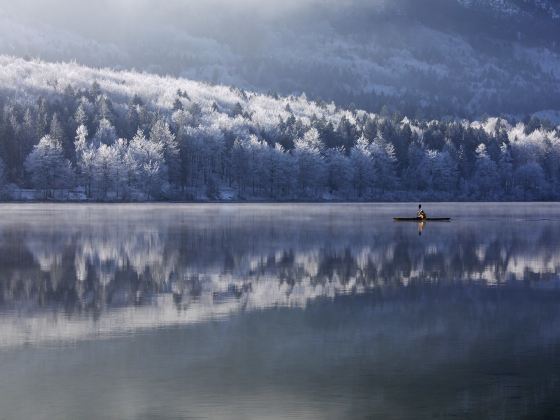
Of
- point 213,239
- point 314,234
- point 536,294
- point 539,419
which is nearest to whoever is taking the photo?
point 539,419

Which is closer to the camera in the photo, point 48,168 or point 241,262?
point 241,262

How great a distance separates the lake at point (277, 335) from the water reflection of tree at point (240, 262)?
218mm

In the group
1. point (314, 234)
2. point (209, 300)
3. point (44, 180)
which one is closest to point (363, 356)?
point (209, 300)

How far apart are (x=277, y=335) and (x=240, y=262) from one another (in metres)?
23.9

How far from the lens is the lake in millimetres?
21188

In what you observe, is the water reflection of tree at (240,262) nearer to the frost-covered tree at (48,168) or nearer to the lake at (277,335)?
the lake at (277,335)

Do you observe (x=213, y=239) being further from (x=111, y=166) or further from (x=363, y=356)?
(x=111, y=166)

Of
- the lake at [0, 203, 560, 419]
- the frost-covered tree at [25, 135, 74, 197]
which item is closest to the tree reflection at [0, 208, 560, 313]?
the lake at [0, 203, 560, 419]

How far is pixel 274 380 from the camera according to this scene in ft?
75.8

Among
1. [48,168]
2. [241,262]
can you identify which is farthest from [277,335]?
[48,168]

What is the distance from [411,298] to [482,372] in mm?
13889

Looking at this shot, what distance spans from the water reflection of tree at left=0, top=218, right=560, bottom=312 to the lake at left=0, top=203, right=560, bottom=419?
218mm

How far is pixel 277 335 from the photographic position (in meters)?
29.0

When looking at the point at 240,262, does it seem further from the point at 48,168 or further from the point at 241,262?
the point at 48,168
